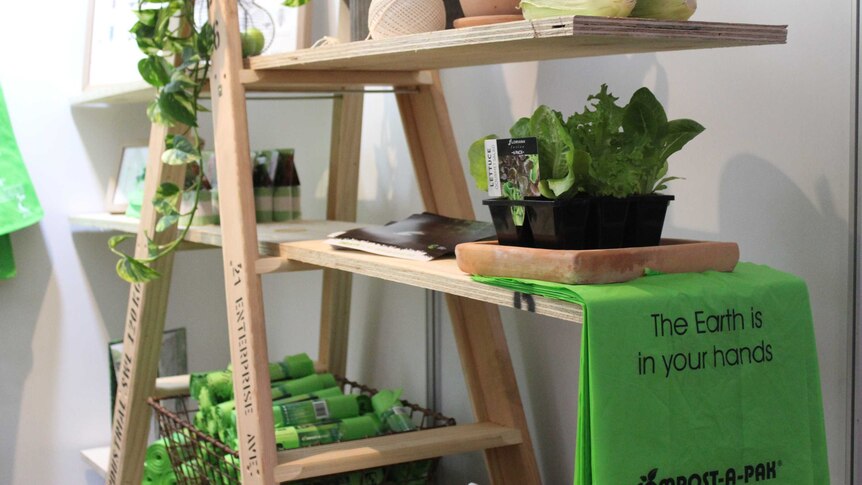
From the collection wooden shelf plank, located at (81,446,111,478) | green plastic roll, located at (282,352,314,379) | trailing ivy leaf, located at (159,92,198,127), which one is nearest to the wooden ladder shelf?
trailing ivy leaf, located at (159,92,198,127)

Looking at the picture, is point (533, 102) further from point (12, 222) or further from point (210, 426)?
point (12, 222)

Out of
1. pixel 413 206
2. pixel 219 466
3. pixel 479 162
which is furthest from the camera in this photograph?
pixel 413 206

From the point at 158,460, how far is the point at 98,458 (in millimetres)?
381

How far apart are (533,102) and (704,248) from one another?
718mm

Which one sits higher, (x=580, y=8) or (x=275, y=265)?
(x=580, y=8)

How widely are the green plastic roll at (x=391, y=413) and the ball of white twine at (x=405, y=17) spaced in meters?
0.74

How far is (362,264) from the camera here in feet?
4.29

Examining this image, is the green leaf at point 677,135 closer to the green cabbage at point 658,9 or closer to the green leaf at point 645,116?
the green leaf at point 645,116

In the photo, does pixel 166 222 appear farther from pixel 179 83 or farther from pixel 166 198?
pixel 179 83

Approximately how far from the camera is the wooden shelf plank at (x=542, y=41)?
92cm

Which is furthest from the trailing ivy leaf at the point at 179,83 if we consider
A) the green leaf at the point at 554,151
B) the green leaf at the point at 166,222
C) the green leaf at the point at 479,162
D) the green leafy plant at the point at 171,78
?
the green leaf at the point at 554,151

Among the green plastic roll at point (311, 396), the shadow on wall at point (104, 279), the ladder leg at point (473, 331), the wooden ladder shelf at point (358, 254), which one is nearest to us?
the wooden ladder shelf at point (358, 254)

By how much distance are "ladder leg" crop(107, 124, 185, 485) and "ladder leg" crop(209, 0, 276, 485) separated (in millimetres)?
353

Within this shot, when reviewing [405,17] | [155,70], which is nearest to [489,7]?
[405,17]
